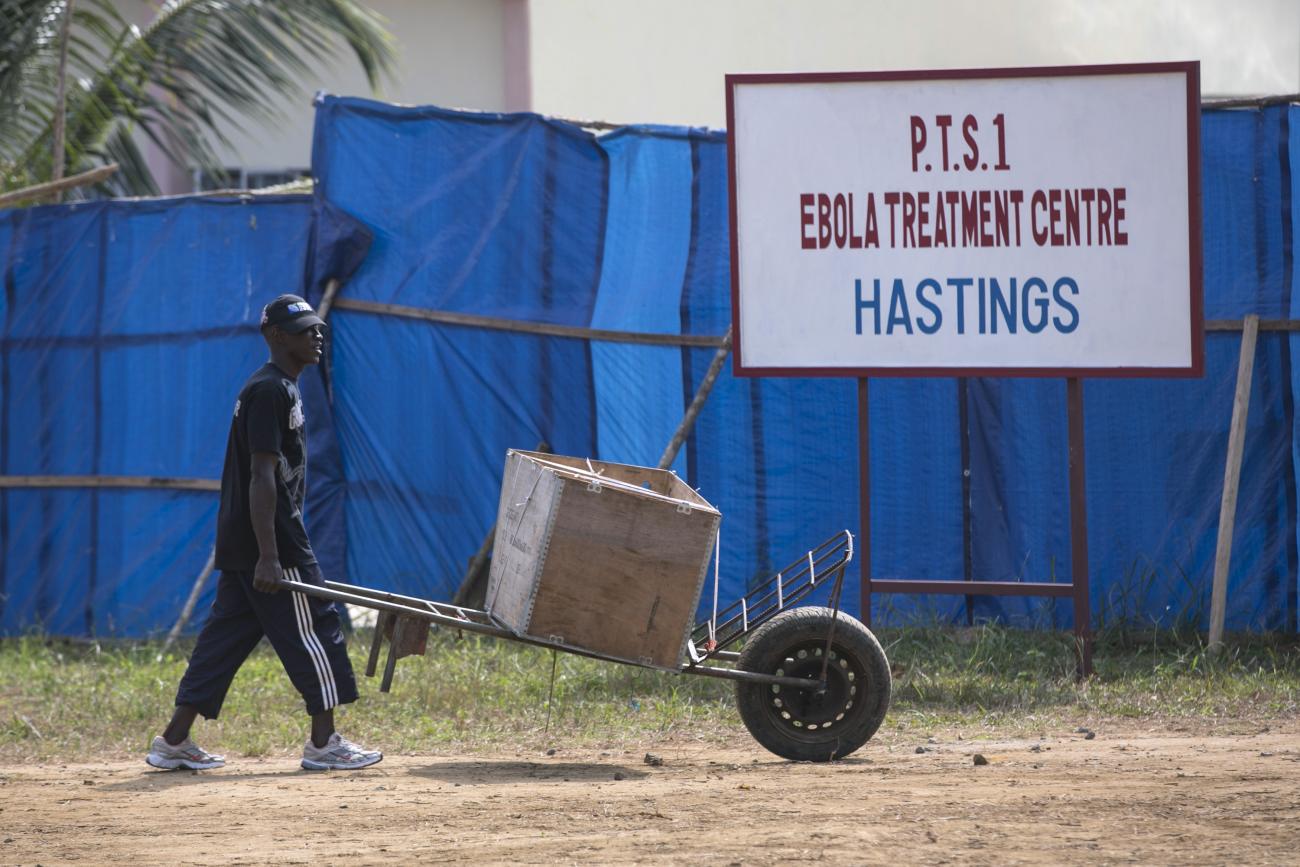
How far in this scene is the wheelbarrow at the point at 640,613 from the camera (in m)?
5.59

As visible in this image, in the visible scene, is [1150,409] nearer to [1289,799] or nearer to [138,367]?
[1289,799]

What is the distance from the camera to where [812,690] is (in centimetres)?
598

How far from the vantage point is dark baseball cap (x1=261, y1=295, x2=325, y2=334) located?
5.91 meters

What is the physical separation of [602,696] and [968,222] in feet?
9.45

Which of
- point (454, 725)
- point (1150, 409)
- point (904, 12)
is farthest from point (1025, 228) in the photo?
point (904, 12)

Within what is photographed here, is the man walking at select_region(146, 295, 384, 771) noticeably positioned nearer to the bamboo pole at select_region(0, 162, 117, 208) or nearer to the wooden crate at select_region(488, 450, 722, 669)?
the wooden crate at select_region(488, 450, 722, 669)

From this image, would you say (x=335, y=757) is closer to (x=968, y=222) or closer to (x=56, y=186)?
(x=968, y=222)

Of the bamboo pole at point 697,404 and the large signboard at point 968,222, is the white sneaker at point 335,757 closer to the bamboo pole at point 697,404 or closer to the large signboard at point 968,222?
the large signboard at point 968,222

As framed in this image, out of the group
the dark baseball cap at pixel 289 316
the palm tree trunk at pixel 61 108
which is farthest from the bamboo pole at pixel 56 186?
the dark baseball cap at pixel 289 316

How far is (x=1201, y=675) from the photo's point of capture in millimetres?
7574

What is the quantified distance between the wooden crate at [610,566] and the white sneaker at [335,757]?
0.86 metres

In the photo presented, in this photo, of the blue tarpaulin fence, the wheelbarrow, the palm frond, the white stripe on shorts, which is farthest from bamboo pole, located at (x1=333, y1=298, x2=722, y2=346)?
the palm frond

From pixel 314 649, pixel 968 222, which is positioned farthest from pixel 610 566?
pixel 968 222

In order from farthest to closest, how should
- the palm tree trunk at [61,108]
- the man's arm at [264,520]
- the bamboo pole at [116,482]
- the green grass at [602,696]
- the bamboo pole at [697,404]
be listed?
the palm tree trunk at [61,108] < the bamboo pole at [116,482] < the bamboo pole at [697,404] < the green grass at [602,696] < the man's arm at [264,520]
